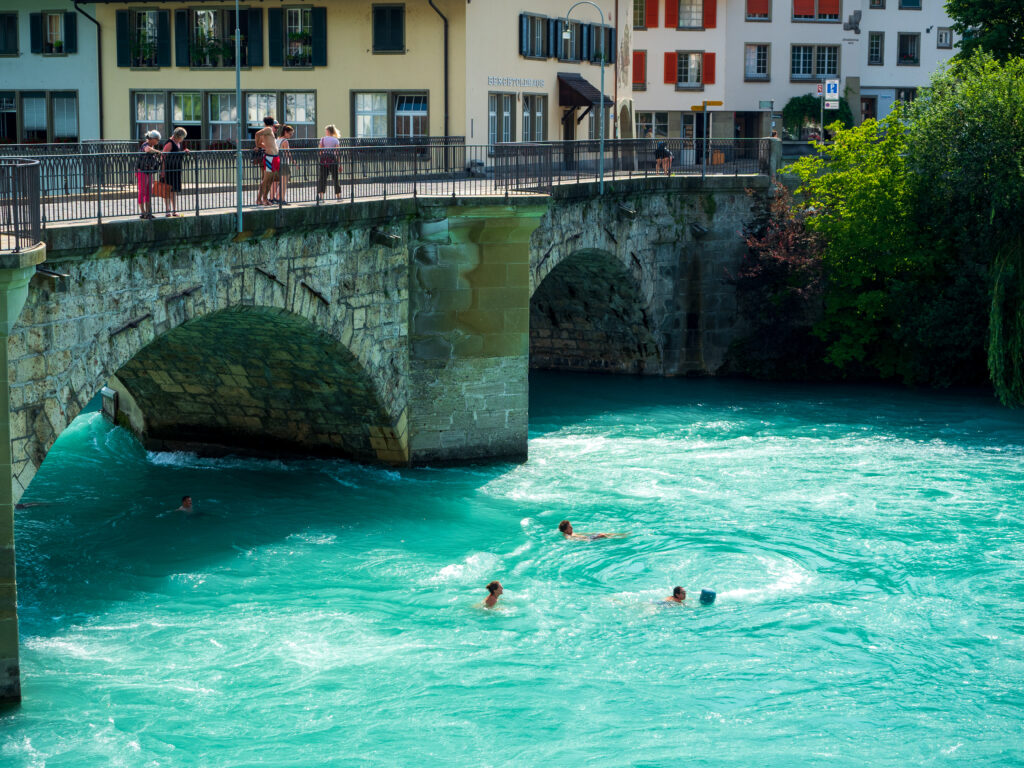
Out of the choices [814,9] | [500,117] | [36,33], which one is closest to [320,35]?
[500,117]

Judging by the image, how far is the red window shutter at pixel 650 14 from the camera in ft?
204

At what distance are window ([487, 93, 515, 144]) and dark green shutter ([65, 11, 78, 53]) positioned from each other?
11579 mm

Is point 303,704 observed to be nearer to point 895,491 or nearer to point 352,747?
point 352,747

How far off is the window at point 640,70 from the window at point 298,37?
1043 inches

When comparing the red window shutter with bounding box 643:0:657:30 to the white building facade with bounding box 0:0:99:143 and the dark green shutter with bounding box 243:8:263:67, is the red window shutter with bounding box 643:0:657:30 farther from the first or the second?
the white building facade with bounding box 0:0:99:143

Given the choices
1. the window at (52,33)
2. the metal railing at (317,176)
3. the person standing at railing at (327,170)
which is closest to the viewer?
the metal railing at (317,176)

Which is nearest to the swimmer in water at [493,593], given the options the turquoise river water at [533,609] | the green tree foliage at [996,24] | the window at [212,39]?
the turquoise river water at [533,609]

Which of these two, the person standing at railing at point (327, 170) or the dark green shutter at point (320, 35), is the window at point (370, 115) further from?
the person standing at railing at point (327, 170)

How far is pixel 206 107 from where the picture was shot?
131 feet

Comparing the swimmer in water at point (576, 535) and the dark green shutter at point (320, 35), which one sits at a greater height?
the dark green shutter at point (320, 35)

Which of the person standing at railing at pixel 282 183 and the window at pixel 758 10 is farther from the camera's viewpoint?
the window at pixel 758 10

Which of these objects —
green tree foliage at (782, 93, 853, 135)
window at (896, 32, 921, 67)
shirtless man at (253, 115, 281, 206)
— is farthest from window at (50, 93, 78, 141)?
window at (896, 32, 921, 67)

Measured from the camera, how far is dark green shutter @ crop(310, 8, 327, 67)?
126ft

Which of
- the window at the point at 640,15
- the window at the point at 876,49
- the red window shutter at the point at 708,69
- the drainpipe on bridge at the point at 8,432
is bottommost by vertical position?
the drainpipe on bridge at the point at 8,432
